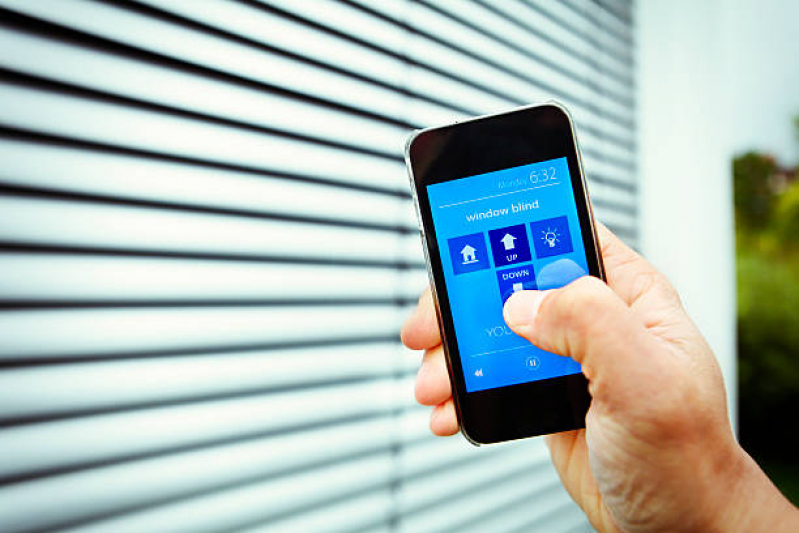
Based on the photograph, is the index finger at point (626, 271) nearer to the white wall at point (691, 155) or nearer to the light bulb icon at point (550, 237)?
the light bulb icon at point (550, 237)

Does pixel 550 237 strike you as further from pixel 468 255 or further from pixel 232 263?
pixel 232 263

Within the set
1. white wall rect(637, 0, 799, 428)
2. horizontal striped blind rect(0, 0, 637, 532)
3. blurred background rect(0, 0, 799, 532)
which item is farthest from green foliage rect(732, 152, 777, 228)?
horizontal striped blind rect(0, 0, 637, 532)

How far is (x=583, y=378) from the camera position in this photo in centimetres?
74

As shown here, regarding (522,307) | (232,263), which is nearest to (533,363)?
(522,307)

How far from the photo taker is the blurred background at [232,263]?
0.67 m

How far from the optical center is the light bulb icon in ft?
2.43

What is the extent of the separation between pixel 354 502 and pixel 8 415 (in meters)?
0.60

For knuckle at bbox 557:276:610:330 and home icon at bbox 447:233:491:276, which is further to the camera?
home icon at bbox 447:233:491:276

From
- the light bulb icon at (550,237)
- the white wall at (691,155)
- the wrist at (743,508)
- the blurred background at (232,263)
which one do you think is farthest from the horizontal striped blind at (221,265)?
the white wall at (691,155)

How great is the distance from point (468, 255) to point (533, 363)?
18 centimetres

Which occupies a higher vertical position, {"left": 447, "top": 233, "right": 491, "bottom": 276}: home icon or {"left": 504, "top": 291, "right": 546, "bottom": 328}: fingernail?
{"left": 447, "top": 233, "right": 491, "bottom": 276}: home icon

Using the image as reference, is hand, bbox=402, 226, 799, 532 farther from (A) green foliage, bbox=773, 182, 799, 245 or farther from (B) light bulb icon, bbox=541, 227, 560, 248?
(A) green foliage, bbox=773, 182, 799, 245

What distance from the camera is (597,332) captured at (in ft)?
2.06

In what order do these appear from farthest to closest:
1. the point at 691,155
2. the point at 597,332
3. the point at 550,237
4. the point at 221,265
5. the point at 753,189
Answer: the point at 753,189
the point at 691,155
the point at 221,265
the point at 550,237
the point at 597,332
